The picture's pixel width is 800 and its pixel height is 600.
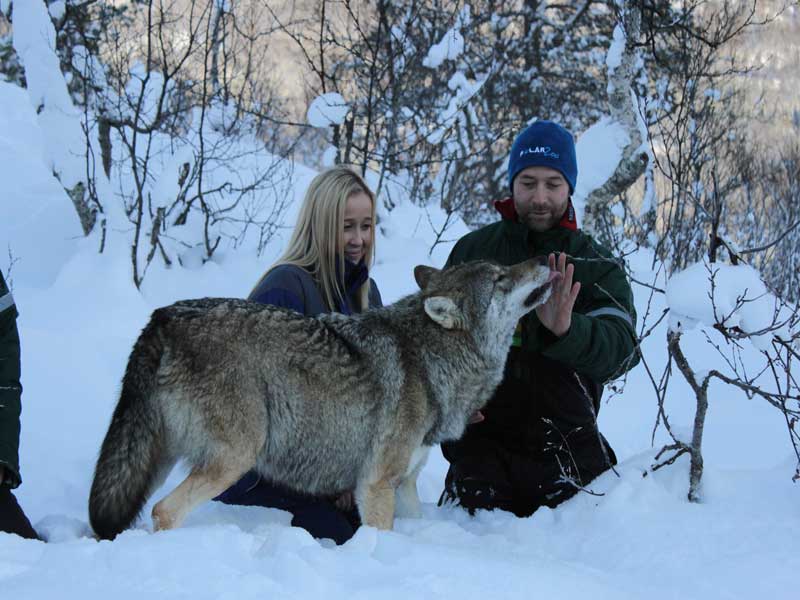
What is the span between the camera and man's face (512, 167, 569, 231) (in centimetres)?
372

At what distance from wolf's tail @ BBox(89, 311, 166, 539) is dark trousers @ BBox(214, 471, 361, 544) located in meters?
0.65

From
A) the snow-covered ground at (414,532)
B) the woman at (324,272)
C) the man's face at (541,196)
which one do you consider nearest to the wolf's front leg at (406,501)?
the snow-covered ground at (414,532)

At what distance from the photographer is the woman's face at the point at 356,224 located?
3807 mm

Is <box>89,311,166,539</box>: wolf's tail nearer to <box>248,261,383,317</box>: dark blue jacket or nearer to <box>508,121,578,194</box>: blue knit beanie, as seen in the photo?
<box>248,261,383,317</box>: dark blue jacket

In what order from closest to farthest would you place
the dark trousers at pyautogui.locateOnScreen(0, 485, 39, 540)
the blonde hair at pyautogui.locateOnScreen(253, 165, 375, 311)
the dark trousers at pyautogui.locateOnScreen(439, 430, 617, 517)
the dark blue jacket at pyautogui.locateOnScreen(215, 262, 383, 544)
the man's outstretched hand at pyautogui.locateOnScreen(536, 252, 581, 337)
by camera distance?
the dark trousers at pyautogui.locateOnScreen(0, 485, 39, 540)
the man's outstretched hand at pyautogui.locateOnScreen(536, 252, 581, 337)
the dark blue jacket at pyautogui.locateOnScreen(215, 262, 383, 544)
the dark trousers at pyautogui.locateOnScreen(439, 430, 617, 517)
the blonde hair at pyautogui.locateOnScreen(253, 165, 375, 311)

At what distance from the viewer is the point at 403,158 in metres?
11.0

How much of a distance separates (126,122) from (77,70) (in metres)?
0.81

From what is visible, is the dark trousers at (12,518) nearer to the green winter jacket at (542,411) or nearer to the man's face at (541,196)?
the green winter jacket at (542,411)

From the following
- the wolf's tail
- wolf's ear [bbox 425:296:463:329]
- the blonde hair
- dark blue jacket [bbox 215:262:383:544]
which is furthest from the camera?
the blonde hair

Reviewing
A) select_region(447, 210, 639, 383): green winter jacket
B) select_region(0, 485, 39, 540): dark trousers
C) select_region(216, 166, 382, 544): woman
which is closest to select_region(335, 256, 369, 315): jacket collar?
select_region(216, 166, 382, 544): woman

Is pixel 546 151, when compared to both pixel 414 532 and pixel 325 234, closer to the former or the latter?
pixel 325 234

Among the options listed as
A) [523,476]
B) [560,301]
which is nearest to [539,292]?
[560,301]

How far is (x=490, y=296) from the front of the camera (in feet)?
11.0

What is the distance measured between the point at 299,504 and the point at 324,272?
4.18 feet
